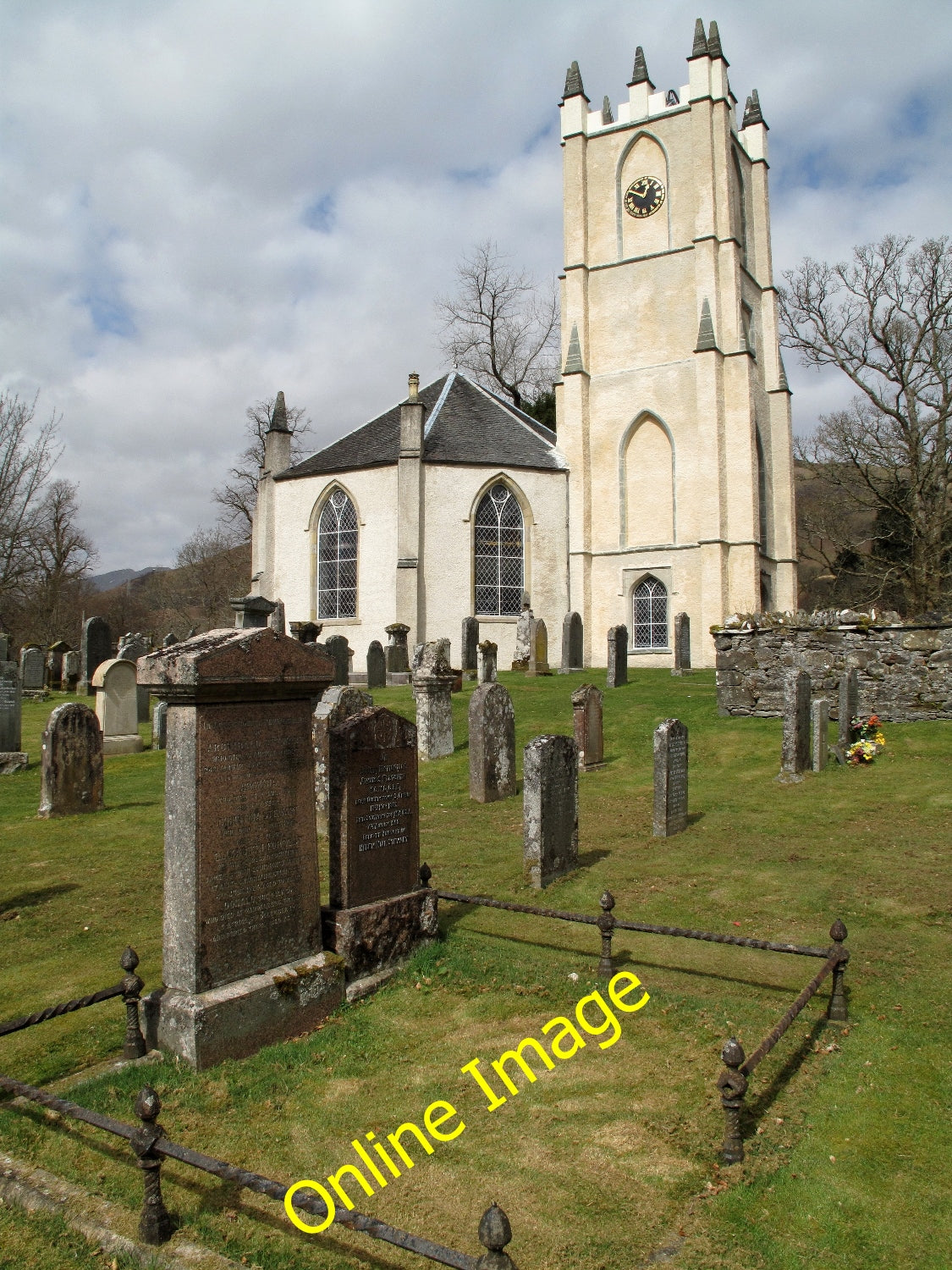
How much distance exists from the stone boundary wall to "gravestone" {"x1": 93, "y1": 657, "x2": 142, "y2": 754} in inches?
418

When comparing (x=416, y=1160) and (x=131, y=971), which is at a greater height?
(x=131, y=971)

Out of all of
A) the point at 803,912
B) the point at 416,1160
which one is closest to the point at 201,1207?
the point at 416,1160

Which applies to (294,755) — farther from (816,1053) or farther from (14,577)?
(14,577)

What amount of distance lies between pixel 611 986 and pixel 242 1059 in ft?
7.51

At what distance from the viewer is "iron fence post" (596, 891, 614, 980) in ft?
17.7

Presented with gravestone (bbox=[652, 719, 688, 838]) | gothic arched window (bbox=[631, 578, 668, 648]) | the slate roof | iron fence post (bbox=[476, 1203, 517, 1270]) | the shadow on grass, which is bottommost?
the shadow on grass

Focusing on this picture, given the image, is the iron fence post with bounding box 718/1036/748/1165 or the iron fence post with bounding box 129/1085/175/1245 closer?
the iron fence post with bounding box 129/1085/175/1245

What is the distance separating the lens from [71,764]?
34.2 feet

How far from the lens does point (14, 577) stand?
32469 millimetres

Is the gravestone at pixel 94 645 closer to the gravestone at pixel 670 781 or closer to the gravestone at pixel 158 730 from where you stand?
the gravestone at pixel 158 730

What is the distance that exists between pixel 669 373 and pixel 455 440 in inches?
301

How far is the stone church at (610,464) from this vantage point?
91.6 ft

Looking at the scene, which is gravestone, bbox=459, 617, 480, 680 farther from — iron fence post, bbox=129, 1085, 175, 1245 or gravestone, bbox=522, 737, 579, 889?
iron fence post, bbox=129, 1085, 175, 1245

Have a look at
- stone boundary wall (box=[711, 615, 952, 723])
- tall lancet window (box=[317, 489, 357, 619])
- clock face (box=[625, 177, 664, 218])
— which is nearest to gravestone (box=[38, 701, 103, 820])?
stone boundary wall (box=[711, 615, 952, 723])
